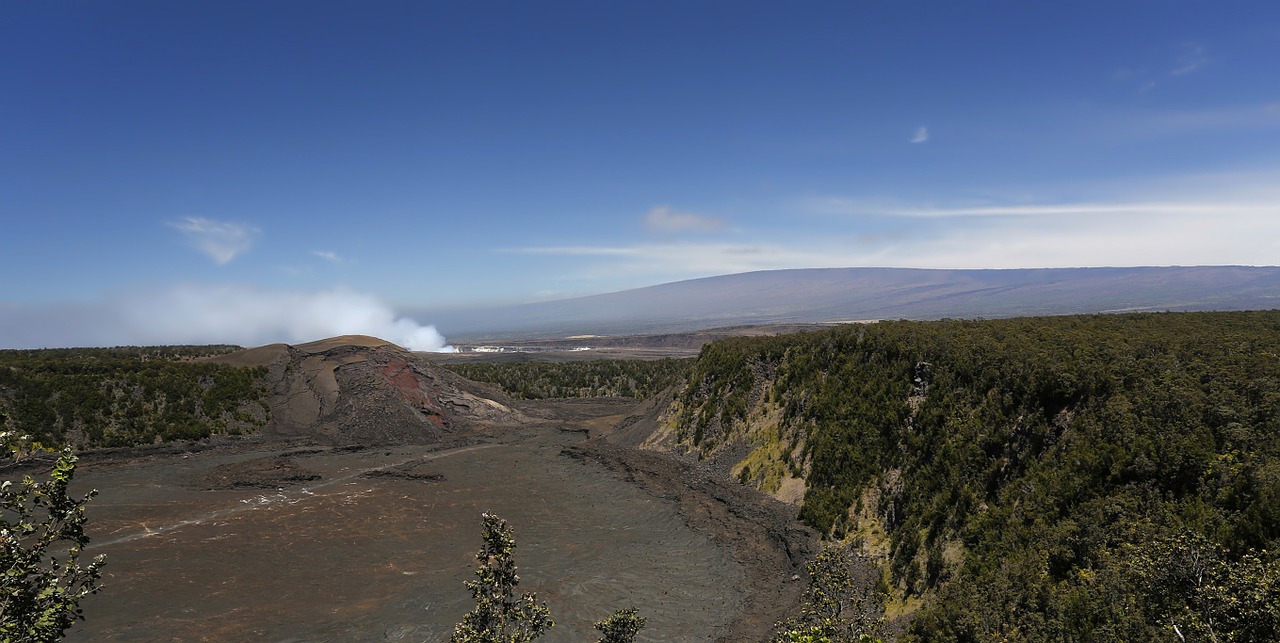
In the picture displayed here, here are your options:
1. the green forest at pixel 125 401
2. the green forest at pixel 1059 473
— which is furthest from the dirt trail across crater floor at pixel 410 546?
the green forest at pixel 125 401

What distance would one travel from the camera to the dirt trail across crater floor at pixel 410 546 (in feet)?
53.1

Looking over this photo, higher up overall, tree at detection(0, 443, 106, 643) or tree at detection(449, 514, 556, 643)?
tree at detection(0, 443, 106, 643)

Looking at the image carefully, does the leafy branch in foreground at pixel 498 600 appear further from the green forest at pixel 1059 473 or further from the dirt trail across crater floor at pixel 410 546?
the dirt trail across crater floor at pixel 410 546

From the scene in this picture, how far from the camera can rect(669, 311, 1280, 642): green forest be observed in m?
9.06

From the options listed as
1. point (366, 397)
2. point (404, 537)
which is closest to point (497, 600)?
point (404, 537)

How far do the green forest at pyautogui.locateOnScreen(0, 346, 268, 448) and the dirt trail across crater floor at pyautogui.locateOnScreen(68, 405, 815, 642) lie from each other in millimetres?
4468

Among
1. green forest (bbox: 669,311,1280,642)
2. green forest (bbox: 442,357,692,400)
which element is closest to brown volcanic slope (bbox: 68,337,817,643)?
green forest (bbox: 669,311,1280,642)

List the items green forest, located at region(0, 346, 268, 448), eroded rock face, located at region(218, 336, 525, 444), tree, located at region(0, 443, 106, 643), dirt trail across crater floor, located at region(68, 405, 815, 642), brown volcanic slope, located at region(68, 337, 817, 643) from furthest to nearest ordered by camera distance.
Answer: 1. eroded rock face, located at region(218, 336, 525, 444)
2. green forest, located at region(0, 346, 268, 448)
3. brown volcanic slope, located at region(68, 337, 817, 643)
4. dirt trail across crater floor, located at region(68, 405, 815, 642)
5. tree, located at region(0, 443, 106, 643)

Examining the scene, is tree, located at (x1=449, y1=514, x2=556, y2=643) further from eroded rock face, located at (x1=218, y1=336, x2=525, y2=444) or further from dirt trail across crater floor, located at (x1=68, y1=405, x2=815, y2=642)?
eroded rock face, located at (x1=218, y1=336, x2=525, y2=444)

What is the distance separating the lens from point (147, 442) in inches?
1517

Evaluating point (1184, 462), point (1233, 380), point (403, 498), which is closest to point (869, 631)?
point (1184, 462)

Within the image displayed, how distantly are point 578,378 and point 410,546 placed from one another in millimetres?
51043

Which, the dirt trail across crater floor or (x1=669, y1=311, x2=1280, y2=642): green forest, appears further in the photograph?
the dirt trail across crater floor

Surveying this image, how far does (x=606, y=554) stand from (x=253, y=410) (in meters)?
39.5
